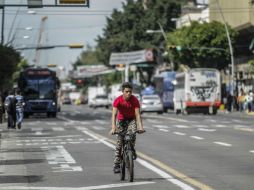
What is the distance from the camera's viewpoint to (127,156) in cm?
1538

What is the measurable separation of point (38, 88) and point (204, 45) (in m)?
32.6

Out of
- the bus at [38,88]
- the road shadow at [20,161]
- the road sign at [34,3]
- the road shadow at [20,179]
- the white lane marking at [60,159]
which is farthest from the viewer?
the bus at [38,88]

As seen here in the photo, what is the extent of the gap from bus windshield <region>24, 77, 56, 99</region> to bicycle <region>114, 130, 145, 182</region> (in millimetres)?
44547

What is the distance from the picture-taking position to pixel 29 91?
6038cm

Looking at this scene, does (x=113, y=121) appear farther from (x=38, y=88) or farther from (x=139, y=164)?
(x=38, y=88)

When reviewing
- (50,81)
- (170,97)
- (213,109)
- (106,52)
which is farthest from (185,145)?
(106,52)

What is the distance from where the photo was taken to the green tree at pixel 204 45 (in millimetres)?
87375

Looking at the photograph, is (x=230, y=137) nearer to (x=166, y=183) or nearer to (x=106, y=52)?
(x=166, y=183)

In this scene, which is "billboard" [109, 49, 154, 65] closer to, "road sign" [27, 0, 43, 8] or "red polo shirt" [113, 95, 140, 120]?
"road sign" [27, 0, 43, 8]

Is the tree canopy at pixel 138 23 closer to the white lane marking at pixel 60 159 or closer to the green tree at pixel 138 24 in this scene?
the green tree at pixel 138 24

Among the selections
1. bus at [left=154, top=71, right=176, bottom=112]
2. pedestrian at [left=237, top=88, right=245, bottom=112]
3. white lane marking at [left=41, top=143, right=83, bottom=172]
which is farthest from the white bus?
white lane marking at [left=41, top=143, right=83, bottom=172]

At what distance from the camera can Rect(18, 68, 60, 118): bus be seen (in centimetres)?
5994

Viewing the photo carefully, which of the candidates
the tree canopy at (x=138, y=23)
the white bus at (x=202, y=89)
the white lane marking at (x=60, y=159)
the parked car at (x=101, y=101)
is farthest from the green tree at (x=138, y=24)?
the white lane marking at (x=60, y=159)

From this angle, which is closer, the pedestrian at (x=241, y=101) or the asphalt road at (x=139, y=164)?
the asphalt road at (x=139, y=164)
